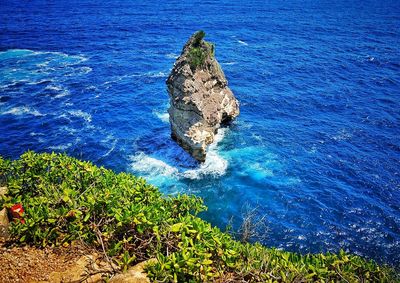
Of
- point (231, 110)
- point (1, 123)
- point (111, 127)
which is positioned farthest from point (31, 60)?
point (231, 110)

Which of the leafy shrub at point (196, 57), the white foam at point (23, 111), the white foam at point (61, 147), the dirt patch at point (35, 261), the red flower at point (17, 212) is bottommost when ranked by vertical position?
the white foam at point (61, 147)

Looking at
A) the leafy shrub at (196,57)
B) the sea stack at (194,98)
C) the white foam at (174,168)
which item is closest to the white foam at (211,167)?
the white foam at (174,168)

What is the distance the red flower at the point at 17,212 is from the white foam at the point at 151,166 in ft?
87.2

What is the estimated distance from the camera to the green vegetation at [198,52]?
1598 inches

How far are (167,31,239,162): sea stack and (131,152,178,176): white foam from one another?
3.89 meters

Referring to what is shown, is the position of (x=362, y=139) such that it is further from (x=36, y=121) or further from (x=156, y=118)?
(x=36, y=121)

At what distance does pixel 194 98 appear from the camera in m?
40.2

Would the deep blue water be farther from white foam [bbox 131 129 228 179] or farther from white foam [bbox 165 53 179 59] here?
white foam [bbox 165 53 179 59]

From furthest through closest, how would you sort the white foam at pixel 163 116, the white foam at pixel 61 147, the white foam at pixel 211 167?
the white foam at pixel 163 116
the white foam at pixel 61 147
the white foam at pixel 211 167

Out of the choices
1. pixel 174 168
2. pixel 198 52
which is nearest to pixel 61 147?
pixel 174 168

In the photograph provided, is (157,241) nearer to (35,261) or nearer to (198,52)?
(35,261)

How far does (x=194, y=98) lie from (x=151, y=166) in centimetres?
1018

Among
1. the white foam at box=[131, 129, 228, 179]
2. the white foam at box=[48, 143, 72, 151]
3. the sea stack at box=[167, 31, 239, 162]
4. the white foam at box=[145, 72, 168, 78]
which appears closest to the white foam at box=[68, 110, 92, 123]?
the white foam at box=[48, 143, 72, 151]

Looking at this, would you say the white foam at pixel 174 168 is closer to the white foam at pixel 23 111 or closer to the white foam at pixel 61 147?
the white foam at pixel 61 147
